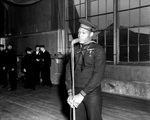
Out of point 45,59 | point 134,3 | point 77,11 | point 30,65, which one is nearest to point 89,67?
point 134,3

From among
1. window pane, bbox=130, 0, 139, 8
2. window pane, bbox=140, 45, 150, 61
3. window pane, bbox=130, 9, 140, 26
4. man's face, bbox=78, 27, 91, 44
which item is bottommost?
window pane, bbox=140, 45, 150, 61

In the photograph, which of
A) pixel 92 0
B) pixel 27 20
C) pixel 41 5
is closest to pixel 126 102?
pixel 92 0

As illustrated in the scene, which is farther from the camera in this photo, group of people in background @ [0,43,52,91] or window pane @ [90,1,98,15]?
window pane @ [90,1,98,15]

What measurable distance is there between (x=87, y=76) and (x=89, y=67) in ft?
0.33

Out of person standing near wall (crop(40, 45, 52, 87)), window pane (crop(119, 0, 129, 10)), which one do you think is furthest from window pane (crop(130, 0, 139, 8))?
person standing near wall (crop(40, 45, 52, 87))

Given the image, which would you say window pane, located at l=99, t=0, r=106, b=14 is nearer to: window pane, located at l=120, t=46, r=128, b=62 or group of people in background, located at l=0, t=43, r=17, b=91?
window pane, located at l=120, t=46, r=128, b=62

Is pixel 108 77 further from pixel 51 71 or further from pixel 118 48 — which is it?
pixel 51 71

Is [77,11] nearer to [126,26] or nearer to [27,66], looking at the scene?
[126,26]

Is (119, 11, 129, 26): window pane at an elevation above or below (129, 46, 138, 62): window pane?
above

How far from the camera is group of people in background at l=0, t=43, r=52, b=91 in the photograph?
710cm

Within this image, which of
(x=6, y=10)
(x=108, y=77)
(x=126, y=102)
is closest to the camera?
(x=126, y=102)

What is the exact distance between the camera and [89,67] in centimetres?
225

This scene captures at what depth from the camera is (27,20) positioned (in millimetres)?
10203

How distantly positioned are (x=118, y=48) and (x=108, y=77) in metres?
1.02
